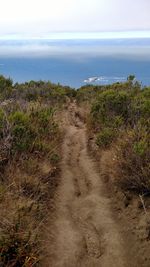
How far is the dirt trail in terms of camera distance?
20.2ft

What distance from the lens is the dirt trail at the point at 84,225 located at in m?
6.17

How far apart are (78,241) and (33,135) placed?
414cm

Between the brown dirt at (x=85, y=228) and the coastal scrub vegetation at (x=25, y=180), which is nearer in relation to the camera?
the coastal scrub vegetation at (x=25, y=180)

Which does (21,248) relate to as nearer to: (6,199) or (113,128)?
(6,199)

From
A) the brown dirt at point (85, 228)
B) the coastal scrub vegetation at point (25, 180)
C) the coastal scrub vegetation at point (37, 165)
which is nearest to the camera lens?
the coastal scrub vegetation at point (25, 180)

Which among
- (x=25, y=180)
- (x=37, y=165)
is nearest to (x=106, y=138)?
(x=37, y=165)

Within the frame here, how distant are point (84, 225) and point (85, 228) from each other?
0.11m

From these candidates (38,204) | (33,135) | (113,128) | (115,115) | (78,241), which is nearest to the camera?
(78,241)

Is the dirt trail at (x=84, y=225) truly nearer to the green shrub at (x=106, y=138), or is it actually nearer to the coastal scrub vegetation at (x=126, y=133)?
the green shrub at (x=106, y=138)

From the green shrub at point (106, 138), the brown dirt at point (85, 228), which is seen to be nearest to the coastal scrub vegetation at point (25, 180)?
the brown dirt at point (85, 228)

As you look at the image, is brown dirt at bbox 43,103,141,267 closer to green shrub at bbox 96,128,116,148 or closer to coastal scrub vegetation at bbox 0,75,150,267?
coastal scrub vegetation at bbox 0,75,150,267

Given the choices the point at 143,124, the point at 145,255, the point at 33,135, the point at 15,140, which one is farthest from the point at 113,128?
the point at 145,255

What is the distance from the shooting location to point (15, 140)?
9.22 m

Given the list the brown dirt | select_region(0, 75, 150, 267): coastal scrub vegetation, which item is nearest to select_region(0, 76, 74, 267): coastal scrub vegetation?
select_region(0, 75, 150, 267): coastal scrub vegetation
